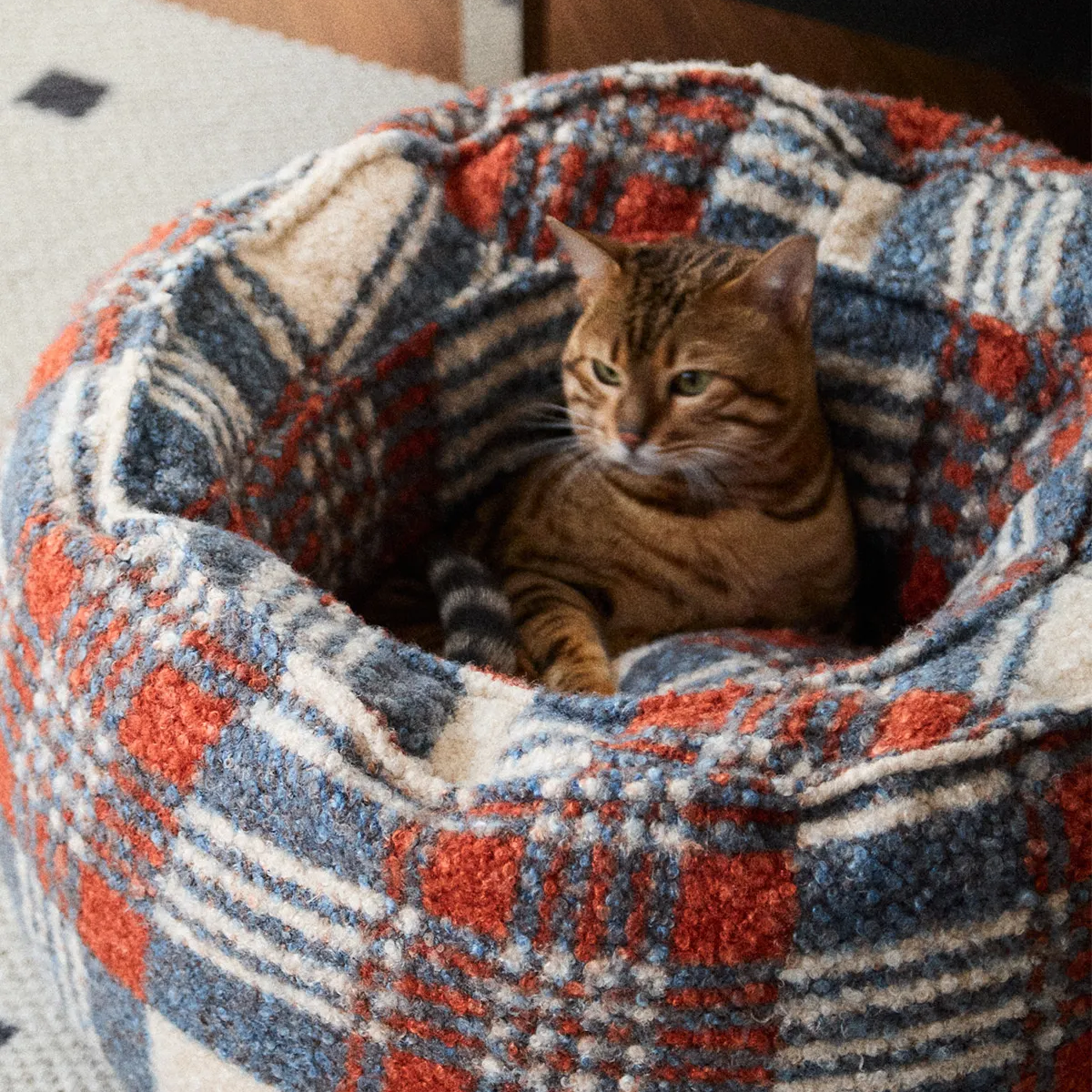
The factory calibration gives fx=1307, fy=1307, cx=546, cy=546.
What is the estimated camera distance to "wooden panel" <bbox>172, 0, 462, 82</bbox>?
229 cm

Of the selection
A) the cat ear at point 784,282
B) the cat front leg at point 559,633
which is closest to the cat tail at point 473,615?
the cat front leg at point 559,633

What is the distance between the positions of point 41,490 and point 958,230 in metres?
0.90

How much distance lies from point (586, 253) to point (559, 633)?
0.38 metres

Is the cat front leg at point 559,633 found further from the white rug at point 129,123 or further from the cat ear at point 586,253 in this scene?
the white rug at point 129,123

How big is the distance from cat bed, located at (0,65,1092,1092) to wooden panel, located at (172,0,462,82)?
98 cm

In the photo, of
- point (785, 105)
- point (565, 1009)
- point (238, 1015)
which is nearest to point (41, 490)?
point (238, 1015)

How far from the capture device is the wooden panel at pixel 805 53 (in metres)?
1.76

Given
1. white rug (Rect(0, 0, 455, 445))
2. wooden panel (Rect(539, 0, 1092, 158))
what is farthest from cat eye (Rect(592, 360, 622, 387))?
white rug (Rect(0, 0, 455, 445))

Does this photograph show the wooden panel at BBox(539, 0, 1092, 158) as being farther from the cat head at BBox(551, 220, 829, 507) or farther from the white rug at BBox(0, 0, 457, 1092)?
the cat head at BBox(551, 220, 829, 507)

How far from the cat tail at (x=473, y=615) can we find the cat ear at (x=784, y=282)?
14.9 inches

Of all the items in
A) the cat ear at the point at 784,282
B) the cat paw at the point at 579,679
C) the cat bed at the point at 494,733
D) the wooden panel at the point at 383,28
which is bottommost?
the cat paw at the point at 579,679

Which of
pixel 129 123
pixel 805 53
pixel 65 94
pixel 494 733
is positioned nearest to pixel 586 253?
pixel 494 733

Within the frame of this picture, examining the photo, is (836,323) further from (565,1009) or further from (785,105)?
(565,1009)

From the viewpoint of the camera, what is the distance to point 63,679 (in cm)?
97
